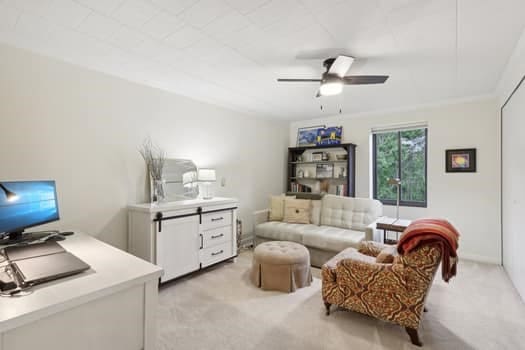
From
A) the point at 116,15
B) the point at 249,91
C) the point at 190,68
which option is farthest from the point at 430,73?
the point at 116,15

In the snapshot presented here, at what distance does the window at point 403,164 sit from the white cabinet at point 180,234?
2.98 metres

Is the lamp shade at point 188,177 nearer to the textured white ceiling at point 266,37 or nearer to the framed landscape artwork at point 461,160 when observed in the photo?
the textured white ceiling at point 266,37

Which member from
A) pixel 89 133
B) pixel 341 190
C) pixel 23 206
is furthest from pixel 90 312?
pixel 341 190

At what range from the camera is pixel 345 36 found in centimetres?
210

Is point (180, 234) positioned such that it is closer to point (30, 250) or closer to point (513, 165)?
point (30, 250)

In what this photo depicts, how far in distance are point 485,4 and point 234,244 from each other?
3.51 metres

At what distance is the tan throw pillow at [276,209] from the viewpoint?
4.42 metres

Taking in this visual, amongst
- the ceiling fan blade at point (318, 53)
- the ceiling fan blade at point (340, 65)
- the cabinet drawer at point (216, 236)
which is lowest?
the cabinet drawer at point (216, 236)

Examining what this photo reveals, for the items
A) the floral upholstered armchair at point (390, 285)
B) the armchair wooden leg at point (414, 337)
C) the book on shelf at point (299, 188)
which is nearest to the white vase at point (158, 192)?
the floral upholstered armchair at point (390, 285)

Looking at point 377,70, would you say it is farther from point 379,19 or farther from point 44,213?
point 44,213

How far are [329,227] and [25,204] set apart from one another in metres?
3.57

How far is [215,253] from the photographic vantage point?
11.2 ft

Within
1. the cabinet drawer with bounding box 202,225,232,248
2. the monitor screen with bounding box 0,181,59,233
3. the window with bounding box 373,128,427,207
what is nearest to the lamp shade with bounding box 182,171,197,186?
the cabinet drawer with bounding box 202,225,232,248

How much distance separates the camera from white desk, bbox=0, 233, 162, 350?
914 millimetres
